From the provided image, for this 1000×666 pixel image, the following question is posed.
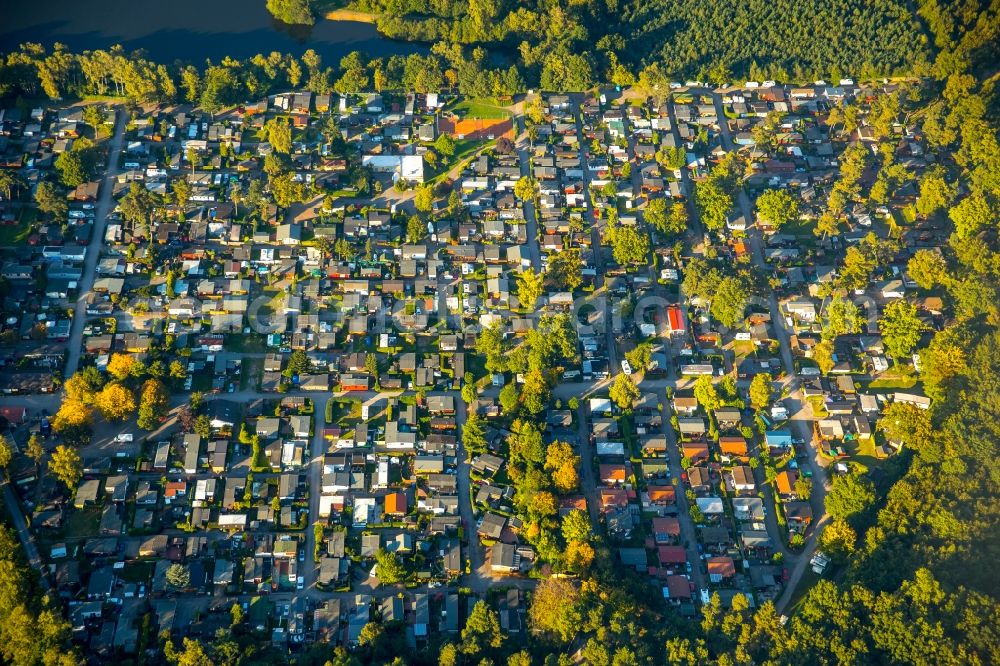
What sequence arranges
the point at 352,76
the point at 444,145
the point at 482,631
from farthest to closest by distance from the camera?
the point at 352,76, the point at 444,145, the point at 482,631

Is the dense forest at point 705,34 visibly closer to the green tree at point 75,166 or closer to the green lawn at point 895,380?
the green tree at point 75,166

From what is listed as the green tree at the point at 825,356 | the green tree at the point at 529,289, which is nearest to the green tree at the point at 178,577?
the green tree at the point at 529,289

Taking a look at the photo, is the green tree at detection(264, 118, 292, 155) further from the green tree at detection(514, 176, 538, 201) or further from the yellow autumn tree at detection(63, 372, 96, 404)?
the yellow autumn tree at detection(63, 372, 96, 404)

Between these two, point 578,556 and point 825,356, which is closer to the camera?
point 578,556

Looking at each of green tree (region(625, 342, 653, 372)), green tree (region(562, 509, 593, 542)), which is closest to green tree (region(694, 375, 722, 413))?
green tree (region(625, 342, 653, 372))

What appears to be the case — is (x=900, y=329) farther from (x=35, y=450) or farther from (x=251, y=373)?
(x=35, y=450)

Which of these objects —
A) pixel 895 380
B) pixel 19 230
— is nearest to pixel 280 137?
pixel 19 230

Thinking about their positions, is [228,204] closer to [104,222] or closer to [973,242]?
[104,222]
